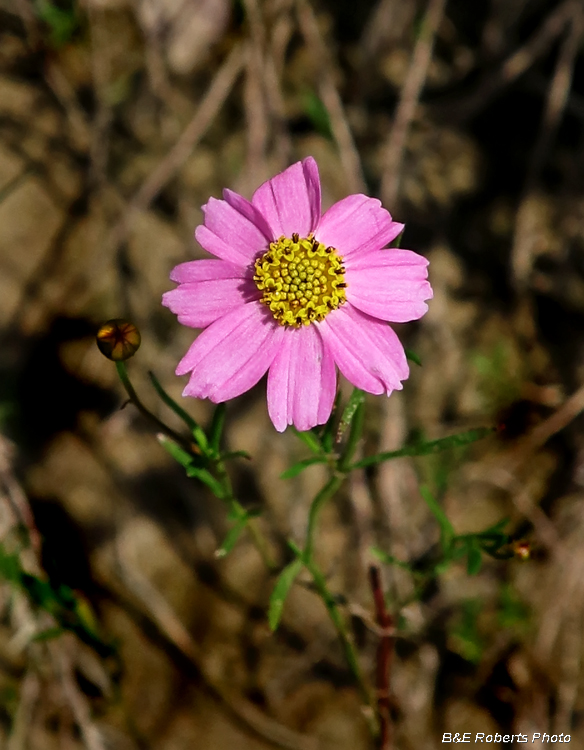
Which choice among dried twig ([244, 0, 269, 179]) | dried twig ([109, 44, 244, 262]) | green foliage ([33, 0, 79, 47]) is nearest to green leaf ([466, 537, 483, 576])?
dried twig ([244, 0, 269, 179])

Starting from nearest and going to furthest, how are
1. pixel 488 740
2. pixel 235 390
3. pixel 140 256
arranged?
pixel 235 390 < pixel 488 740 < pixel 140 256

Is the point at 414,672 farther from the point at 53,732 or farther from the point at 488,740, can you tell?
the point at 53,732

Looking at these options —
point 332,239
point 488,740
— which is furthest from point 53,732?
point 332,239

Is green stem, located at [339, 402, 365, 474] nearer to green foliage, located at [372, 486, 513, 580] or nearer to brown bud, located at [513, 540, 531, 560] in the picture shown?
green foliage, located at [372, 486, 513, 580]

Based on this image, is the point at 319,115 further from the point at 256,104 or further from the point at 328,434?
the point at 328,434

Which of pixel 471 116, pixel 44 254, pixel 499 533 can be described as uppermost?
pixel 44 254

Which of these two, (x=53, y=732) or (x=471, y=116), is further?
(x=471, y=116)
